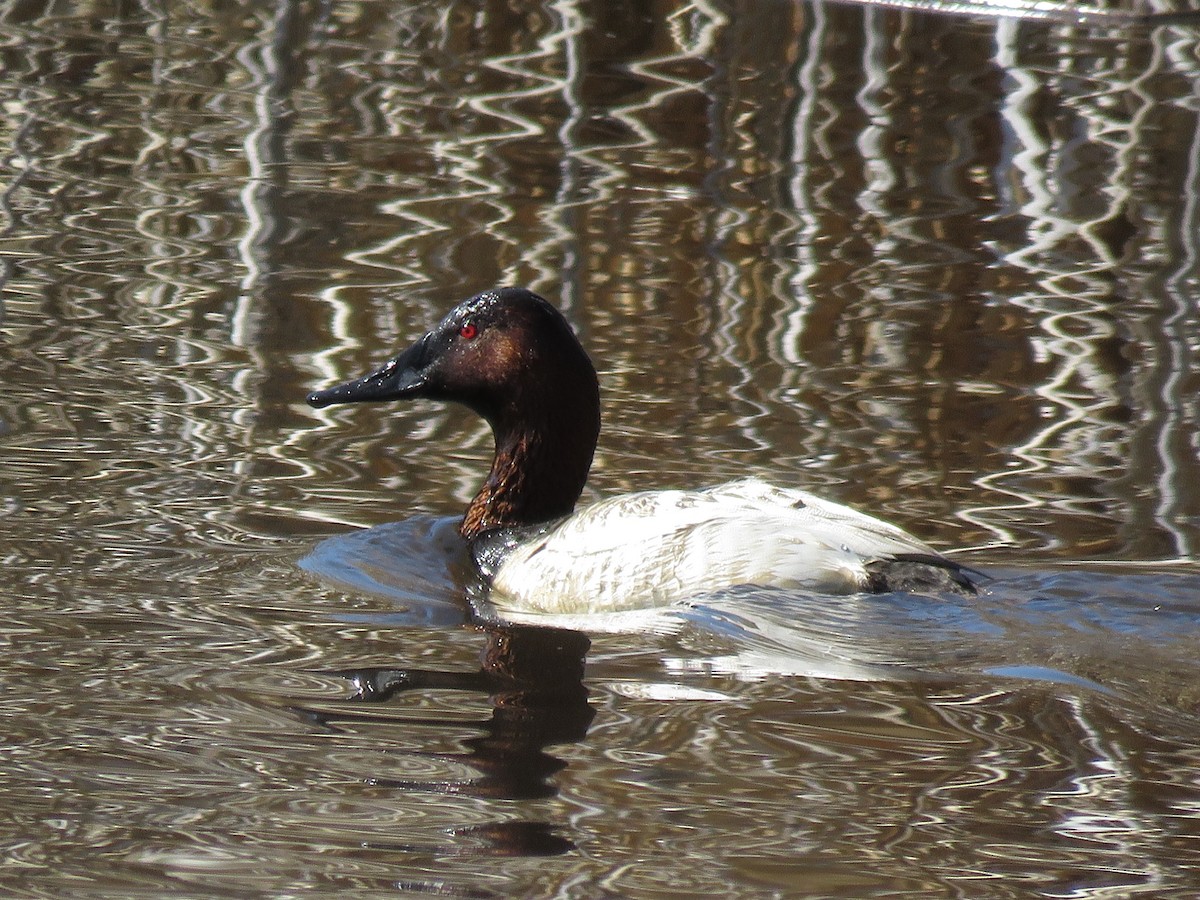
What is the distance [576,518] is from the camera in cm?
633

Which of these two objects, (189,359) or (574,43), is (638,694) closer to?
(189,359)

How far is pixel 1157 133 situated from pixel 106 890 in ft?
32.2

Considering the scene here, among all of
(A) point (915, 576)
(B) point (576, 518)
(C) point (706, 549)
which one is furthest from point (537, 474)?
(A) point (915, 576)

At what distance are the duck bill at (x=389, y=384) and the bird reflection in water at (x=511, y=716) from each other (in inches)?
55.3

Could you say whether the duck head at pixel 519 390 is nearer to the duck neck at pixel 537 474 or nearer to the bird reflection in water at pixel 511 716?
the duck neck at pixel 537 474

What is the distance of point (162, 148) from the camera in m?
11.2

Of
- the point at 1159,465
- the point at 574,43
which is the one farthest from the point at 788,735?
the point at 574,43

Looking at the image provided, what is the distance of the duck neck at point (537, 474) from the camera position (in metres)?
6.75

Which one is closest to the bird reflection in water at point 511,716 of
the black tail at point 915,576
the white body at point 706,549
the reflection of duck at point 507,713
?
the reflection of duck at point 507,713

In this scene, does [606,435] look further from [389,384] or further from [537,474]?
[389,384]

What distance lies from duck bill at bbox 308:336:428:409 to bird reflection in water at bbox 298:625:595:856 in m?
1.40

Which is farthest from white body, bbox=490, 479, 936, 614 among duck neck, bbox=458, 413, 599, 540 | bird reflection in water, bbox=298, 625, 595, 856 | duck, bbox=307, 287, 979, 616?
duck neck, bbox=458, 413, 599, 540

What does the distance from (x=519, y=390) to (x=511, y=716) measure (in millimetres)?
2158

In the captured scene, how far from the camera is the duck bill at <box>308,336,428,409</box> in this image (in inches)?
269
